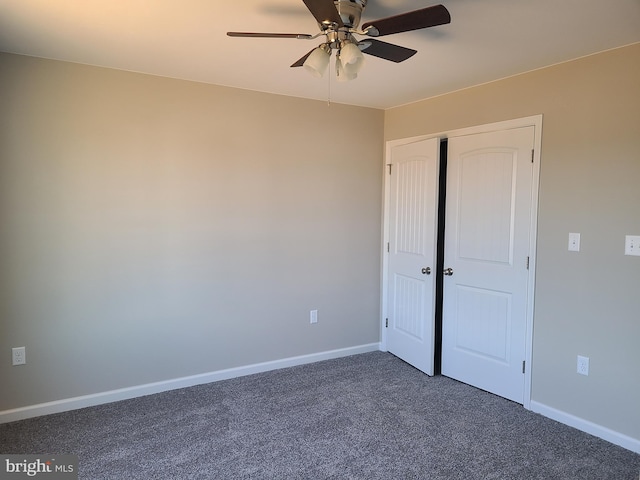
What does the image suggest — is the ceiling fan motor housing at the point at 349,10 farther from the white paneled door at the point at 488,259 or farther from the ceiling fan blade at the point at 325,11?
the white paneled door at the point at 488,259

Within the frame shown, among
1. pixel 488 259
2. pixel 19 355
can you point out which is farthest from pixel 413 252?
pixel 19 355

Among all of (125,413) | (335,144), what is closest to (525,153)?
(335,144)

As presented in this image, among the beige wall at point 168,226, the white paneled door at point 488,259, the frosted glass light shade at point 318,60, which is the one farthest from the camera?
the white paneled door at point 488,259

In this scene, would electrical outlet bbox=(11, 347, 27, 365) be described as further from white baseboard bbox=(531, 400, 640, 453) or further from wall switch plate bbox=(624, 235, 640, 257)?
wall switch plate bbox=(624, 235, 640, 257)

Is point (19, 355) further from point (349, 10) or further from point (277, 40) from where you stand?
point (349, 10)

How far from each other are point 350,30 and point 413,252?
7.55 ft

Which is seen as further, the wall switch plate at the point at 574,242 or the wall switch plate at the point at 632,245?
the wall switch plate at the point at 574,242

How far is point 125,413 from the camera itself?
2.81m

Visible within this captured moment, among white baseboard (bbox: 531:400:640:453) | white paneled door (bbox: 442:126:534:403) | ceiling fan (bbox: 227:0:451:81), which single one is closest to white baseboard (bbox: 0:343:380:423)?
white paneled door (bbox: 442:126:534:403)

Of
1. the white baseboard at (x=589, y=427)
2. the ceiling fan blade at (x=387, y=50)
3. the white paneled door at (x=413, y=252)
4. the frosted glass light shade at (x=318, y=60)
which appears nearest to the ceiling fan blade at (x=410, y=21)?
the ceiling fan blade at (x=387, y=50)

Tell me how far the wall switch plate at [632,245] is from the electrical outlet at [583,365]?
28.4 inches

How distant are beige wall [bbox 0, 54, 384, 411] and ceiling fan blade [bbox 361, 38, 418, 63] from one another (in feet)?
5.42

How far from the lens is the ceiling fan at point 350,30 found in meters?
1.54

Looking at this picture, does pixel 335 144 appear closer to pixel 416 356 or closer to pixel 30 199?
pixel 416 356
